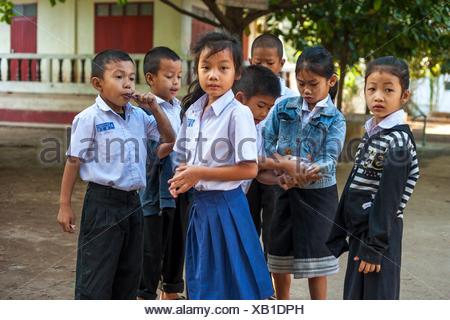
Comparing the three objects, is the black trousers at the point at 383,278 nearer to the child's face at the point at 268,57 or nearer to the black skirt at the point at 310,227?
the black skirt at the point at 310,227

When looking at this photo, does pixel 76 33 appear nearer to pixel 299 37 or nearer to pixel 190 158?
pixel 299 37

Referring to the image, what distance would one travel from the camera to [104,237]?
8.50 ft

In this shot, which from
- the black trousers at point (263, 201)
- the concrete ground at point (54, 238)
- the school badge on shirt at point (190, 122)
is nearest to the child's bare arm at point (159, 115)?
the school badge on shirt at point (190, 122)

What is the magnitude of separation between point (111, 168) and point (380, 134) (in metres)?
1.10

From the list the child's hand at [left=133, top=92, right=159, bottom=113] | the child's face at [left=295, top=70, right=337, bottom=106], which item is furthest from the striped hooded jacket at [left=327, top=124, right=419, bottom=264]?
the child's hand at [left=133, top=92, right=159, bottom=113]

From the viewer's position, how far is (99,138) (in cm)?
263

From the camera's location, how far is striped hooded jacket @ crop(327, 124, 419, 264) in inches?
88.3

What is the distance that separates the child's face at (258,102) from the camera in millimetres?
2760

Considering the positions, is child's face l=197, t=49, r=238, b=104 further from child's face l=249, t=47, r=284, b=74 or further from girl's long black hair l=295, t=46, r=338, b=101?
child's face l=249, t=47, r=284, b=74

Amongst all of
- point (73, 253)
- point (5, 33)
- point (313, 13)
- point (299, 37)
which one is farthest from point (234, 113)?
point (5, 33)

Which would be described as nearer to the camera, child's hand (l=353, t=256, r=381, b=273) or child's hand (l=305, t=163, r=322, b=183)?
child's hand (l=353, t=256, r=381, b=273)

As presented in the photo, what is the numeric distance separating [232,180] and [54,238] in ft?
8.82

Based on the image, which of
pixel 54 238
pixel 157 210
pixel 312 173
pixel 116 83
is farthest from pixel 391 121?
pixel 54 238

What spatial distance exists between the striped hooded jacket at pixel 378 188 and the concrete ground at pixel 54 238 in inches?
47.3
